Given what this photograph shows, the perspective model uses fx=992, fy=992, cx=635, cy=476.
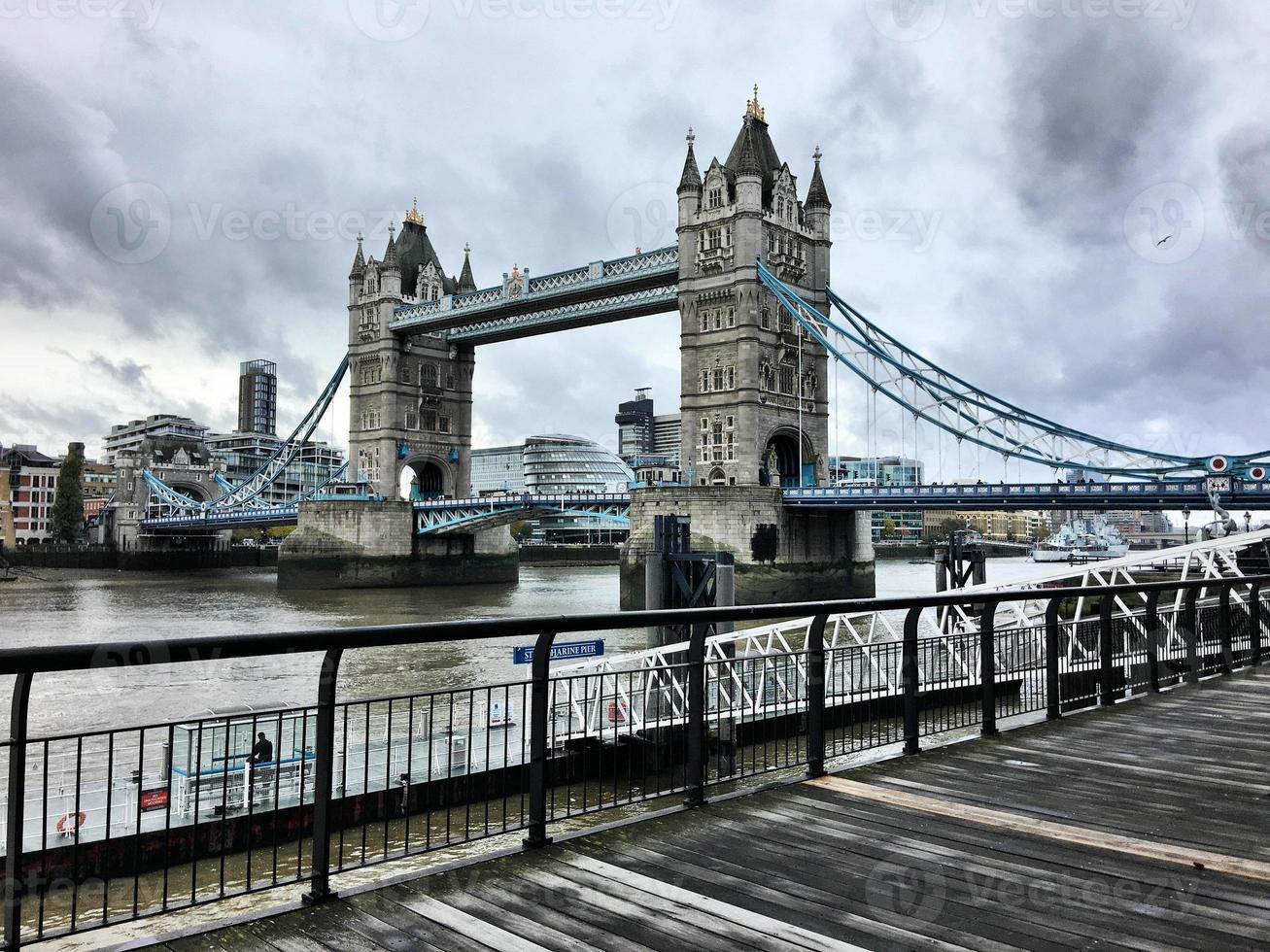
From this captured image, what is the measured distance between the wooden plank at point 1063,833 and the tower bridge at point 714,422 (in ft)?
114

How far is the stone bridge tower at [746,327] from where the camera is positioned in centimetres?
4747

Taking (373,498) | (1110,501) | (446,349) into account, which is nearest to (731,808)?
(1110,501)

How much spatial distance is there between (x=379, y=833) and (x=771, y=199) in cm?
4340

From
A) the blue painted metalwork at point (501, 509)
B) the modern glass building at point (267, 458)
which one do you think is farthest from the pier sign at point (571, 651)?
the modern glass building at point (267, 458)

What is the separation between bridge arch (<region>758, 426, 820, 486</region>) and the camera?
4828 centimetres

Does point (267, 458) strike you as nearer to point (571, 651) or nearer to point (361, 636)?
point (571, 651)

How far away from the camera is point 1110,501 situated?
127 feet

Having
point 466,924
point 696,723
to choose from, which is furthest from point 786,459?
point 466,924

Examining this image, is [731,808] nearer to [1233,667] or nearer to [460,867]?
[460,867]

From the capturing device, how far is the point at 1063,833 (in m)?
4.57

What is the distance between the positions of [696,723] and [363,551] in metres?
56.4

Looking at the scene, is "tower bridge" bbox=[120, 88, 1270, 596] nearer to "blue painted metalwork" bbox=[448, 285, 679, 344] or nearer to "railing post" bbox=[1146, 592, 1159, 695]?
"blue painted metalwork" bbox=[448, 285, 679, 344]

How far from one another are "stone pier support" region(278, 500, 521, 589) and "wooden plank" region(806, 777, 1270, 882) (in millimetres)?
55055

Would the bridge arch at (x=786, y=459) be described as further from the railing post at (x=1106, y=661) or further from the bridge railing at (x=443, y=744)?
the railing post at (x=1106, y=661)
